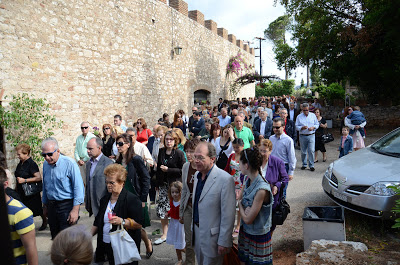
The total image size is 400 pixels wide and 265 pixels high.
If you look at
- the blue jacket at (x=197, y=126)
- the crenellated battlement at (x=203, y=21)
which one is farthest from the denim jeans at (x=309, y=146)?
the crenellated battlement at (x=203, y=21)

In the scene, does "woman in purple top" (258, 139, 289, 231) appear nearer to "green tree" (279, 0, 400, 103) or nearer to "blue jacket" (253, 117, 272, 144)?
"blue jacket" (253, 117, 272, 144)

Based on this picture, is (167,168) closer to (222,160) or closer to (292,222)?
(222,160)

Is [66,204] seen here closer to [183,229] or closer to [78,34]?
[183,229]

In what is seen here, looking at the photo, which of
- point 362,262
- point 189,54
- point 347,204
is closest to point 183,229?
point 362,262

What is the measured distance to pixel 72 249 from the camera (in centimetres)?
194

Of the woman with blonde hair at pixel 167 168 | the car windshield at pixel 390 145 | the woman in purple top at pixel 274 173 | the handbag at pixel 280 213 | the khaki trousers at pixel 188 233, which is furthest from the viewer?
the car windshield at pixel 390 145

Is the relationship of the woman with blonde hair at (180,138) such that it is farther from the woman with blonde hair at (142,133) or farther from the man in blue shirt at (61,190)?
the woman with blonde hair at (142,133)

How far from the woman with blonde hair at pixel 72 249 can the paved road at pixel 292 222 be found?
1995 millimetres

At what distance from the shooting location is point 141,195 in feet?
14.0

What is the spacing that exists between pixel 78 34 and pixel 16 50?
206cm

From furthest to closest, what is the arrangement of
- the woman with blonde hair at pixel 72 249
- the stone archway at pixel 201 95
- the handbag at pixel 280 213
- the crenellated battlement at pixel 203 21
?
the stone archway at pixel 201 95 < the crenellated battlement at pixel 203 21 < the handbag at pixel 280 213 < the woman with blonde hair at pixel 72 249

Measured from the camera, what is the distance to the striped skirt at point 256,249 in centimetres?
295

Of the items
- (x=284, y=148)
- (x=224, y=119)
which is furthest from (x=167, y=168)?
(x=224, y=119)

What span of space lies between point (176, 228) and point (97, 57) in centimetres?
721
